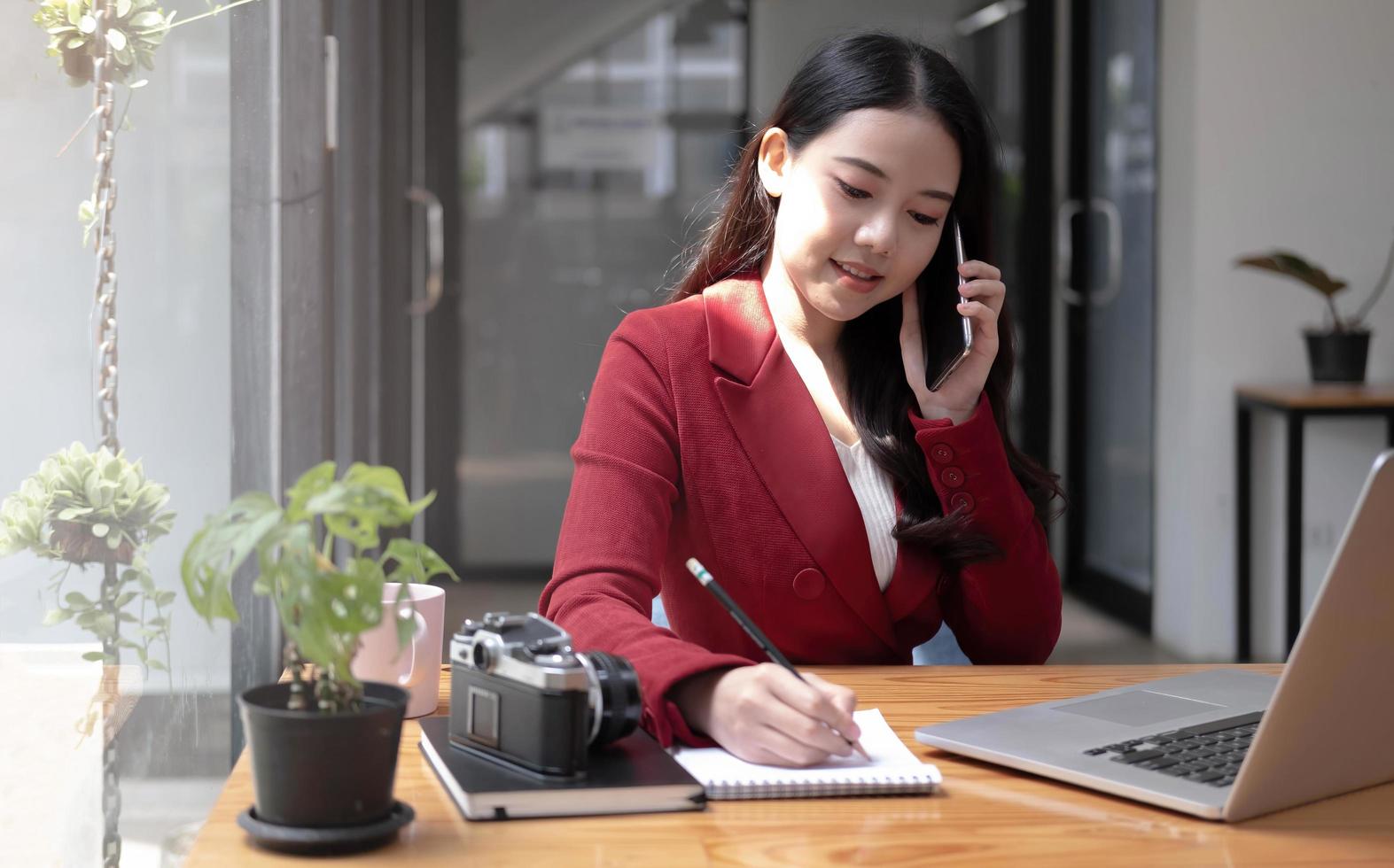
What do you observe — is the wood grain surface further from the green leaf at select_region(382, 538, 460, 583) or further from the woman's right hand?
the green leaf at select_region(382, 538, 460, 583)

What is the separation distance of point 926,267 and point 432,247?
3451mm

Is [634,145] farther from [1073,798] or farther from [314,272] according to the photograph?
[1073,798]

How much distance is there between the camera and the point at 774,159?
1.56 metres

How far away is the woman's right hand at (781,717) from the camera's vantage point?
93 cm

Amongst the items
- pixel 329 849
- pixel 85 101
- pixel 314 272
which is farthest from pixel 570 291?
pixel 329 849

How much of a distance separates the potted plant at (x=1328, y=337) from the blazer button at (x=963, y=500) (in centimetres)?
266

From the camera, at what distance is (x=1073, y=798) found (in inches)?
36.1

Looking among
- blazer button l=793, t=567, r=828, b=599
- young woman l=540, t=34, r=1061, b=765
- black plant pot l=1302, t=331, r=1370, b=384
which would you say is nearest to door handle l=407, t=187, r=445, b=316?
black plant pot l=1302, t=331, r=1370, b=384

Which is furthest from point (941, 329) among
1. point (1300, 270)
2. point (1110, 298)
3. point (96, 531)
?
point (1110, 298)

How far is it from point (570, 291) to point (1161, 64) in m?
2.06

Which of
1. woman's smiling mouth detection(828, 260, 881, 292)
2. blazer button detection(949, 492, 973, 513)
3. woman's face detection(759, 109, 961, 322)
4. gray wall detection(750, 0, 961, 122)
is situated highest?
gray wall detection(750, 0, 961, 122)

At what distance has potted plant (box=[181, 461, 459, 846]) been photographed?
0.73 metres

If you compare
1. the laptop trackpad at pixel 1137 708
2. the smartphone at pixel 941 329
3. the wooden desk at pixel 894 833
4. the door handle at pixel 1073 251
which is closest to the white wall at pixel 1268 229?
the door handle at pixel 1073 251

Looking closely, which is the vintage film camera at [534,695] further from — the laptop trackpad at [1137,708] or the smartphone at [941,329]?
the smartphone at [941,329]
